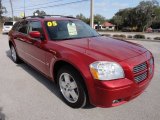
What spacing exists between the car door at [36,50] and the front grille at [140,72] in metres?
1.98

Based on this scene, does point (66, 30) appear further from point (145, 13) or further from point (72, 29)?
point (145, 13)

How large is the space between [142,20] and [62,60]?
69.4m

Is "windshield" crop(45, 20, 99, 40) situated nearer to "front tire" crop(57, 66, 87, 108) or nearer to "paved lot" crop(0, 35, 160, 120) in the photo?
"front tire" crop(57, 66, 87, 108)

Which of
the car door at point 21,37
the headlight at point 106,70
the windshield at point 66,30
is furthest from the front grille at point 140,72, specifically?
the car door at point 21,37

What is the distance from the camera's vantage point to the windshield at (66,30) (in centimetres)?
416

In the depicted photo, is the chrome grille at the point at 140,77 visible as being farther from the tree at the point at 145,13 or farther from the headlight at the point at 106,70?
the tree at the point at 145,13

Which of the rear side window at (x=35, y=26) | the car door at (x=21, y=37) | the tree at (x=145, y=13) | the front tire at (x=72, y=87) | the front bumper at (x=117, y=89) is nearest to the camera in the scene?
the front bumper at (x=117, y=89)

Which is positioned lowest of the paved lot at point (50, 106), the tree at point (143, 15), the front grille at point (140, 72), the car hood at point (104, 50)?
the paved lot at point (50, 106)

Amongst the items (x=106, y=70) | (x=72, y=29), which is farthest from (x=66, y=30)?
(x=106, y=70)

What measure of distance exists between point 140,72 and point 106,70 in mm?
640

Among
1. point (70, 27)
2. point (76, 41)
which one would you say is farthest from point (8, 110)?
point (70, 27)

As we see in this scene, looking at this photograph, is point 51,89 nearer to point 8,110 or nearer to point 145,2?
point 8,110

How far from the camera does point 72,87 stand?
344 cm

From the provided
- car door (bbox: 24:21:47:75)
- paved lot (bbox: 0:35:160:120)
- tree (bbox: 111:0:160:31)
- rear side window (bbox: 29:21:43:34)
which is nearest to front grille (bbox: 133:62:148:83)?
paved lot (bbox: 0:35:160:120)
